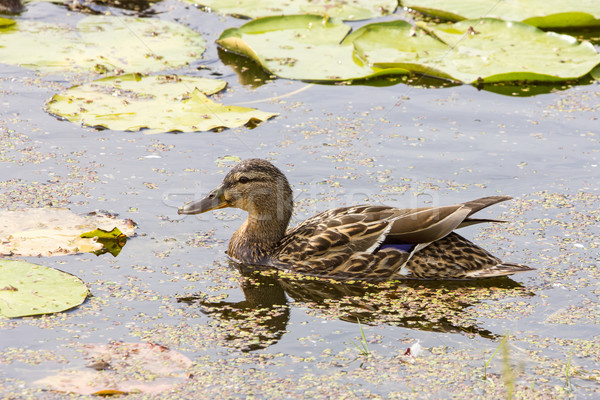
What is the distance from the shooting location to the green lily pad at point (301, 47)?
964 centimetres

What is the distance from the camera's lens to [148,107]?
8.73 meters

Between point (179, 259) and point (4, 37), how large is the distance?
5.22m

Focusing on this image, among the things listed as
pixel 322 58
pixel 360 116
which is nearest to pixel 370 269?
pixel 360 116

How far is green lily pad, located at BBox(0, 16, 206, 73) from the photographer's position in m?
9.70

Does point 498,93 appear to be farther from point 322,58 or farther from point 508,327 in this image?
point 508,327

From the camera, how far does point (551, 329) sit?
564cm

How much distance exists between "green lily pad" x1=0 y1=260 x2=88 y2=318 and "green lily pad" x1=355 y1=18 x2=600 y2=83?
16.4ft

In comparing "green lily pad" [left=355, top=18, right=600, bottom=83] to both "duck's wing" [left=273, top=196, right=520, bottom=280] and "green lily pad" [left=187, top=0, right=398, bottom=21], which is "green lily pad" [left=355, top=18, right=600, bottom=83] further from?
"duck's wing" [left=273, top=196, right=520, bottom=280]

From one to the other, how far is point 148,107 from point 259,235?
8.29 feet

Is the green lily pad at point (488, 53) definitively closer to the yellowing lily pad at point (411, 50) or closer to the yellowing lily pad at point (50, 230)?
the yellowing lily pad at point (411, 50)

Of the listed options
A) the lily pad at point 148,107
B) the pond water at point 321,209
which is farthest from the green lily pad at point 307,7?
the lily pad at point 148,107

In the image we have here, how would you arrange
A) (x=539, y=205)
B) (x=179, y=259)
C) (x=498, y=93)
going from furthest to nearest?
(x=498, y=93)
(x=539, y=205)
(x=179, y=259)

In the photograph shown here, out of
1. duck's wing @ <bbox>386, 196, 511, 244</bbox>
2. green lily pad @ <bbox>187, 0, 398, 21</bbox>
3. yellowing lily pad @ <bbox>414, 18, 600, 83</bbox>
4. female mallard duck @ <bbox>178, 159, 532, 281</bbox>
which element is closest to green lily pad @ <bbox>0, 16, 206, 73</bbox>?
green lily pad @ <bbox>187, 0, 398, 21</bbox>

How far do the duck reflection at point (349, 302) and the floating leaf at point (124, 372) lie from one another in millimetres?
506
